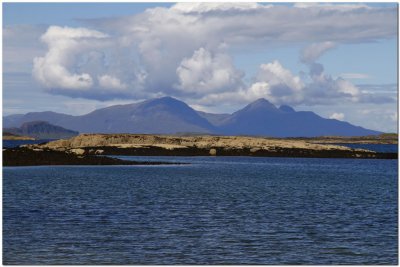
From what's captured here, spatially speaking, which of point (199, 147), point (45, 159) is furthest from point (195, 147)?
point (45, 159)

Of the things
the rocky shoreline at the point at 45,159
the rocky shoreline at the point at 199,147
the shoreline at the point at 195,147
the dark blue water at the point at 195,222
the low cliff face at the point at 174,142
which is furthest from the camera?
the low cliff face at the point at 174,142

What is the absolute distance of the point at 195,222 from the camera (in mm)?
41344

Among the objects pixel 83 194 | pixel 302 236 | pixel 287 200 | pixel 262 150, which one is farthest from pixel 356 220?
pixel 262 150

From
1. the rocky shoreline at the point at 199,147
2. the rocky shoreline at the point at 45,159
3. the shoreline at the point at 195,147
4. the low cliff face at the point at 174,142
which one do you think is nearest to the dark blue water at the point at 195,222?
the rocky shoreline at the point at 45,159

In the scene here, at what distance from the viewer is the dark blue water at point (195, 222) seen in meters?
31.2

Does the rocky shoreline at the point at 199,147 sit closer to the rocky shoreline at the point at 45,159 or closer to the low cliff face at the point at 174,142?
the low cliff face at the point at 174,142

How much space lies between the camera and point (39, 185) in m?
67.6

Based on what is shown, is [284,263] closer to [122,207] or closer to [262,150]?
[122,207]

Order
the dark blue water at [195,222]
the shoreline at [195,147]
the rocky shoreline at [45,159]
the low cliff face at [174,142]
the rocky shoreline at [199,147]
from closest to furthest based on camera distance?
the dark blue water at [195,222] → the rocky shoreline at [45,159] → the shoreline at [195,147] → the rocky shoreline at [199,147] → the low cliff face at [174,142]

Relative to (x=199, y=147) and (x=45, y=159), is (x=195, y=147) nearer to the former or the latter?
(x=199, y=147)

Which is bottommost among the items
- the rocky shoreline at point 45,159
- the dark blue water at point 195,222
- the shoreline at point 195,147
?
the dark blue water at point 195,222

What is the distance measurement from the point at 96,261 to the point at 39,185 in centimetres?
3943

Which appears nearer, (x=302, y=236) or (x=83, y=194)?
(x=302, y=236)

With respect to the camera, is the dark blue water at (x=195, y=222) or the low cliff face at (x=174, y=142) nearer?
the dark blue water at (x=195, y=222)
